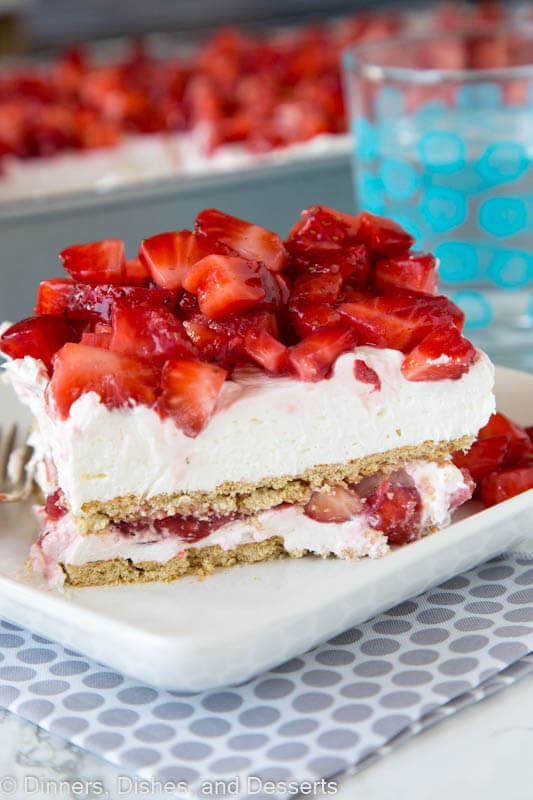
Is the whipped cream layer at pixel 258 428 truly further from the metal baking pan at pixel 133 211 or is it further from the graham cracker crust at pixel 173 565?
the metal baking pan at pixel 133 211

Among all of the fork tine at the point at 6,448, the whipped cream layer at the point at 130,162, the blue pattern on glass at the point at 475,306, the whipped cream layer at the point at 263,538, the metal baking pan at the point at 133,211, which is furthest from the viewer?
the whipped cream layer at the point at 130,162

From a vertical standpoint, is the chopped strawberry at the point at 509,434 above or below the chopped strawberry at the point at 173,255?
below

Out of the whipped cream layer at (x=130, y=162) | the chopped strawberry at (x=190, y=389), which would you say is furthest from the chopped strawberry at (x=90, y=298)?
the whipped cream layer at (x=130, y=162)

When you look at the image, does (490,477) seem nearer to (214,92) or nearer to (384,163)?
(384,163)

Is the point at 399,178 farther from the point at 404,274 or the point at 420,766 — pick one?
the point at 420,766

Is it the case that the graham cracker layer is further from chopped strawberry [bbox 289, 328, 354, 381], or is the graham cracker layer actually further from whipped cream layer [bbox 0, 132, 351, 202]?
whipped cream layer [bbox 0, 132, 351, 202]

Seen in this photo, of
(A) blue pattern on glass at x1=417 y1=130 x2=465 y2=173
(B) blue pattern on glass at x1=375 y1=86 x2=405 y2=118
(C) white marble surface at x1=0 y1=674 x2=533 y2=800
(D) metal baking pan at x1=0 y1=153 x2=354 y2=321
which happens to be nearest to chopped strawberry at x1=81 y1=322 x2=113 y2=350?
(C) white marble surface at x1=0 y1=674 x2=533 y2=800

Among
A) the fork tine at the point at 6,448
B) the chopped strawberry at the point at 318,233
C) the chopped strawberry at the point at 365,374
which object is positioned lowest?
the fork tine at the point at 6,448
